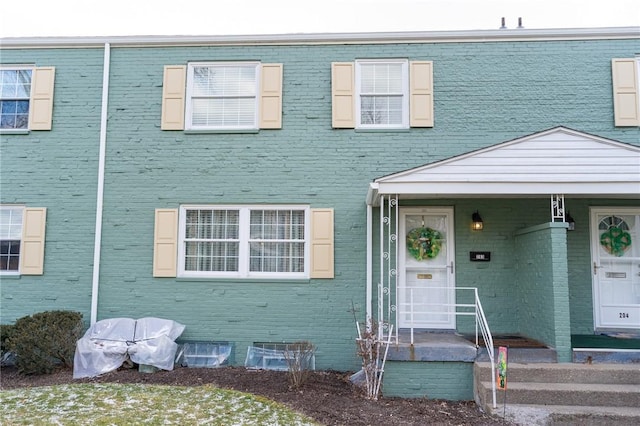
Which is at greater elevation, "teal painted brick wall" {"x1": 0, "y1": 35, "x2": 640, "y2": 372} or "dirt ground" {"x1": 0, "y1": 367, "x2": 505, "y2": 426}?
"teal painted brick wall" {"x1": 0, "y1": 35, "x2": 640, "y2": 372}

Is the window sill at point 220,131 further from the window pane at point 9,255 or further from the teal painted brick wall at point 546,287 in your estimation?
the teal painted brick wall at point 546,287

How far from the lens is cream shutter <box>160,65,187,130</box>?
8078 mm

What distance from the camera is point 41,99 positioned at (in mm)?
8258

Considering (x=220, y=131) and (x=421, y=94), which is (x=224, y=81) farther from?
(x=421, y=94)

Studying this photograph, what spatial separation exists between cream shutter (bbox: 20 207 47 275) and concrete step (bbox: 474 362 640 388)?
24.3ft

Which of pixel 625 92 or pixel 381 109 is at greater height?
pixel 625 92

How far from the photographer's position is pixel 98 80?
8.31 m

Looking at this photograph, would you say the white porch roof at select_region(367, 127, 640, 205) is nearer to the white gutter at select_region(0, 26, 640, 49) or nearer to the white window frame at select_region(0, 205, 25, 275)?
the white gutter at select_region(0, 26, 640, 49)

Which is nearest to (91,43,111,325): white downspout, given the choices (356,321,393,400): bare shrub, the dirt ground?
the dirt ground

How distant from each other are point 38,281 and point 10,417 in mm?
3680

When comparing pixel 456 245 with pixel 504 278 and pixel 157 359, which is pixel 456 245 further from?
pixel 157 359

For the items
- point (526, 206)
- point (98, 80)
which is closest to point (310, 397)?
point (526, 206)

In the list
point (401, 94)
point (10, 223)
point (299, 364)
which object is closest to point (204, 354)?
point (299, 364)

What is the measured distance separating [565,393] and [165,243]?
6.24 metres
